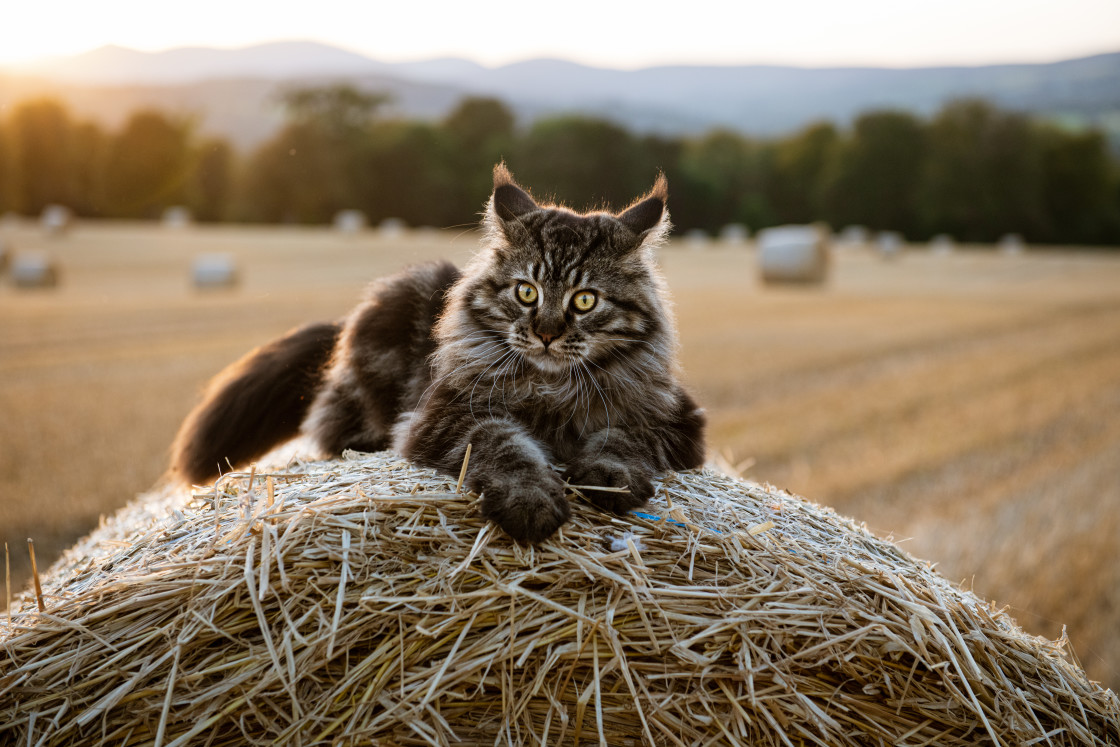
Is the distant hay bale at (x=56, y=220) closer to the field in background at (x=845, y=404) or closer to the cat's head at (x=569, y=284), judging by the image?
the field in background at (x=845, y=404)

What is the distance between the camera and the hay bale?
1825mm

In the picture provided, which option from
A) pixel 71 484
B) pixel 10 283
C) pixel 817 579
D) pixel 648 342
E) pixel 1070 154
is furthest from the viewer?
pixel 1070 154

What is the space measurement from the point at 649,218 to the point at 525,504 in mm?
1162

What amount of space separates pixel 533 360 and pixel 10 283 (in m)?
18.7

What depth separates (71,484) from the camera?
5199mm

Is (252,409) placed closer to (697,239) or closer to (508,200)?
(508,200)

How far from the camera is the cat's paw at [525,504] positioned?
1.99m

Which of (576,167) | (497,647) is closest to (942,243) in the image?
(576,167)

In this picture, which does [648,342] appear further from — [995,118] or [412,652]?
[995,118]

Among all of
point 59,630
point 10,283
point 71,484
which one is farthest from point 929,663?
point 10,283

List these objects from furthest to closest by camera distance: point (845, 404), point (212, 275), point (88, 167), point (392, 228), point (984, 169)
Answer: point (984, 169), point (392, 228), point (88, 167), point (212, 275), point (845, 404)

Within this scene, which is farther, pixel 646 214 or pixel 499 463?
pixel 646 214

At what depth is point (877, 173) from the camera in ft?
88.7

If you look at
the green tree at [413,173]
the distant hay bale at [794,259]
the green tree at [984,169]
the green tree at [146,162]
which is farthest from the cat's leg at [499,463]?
the green tree at [984,169]
